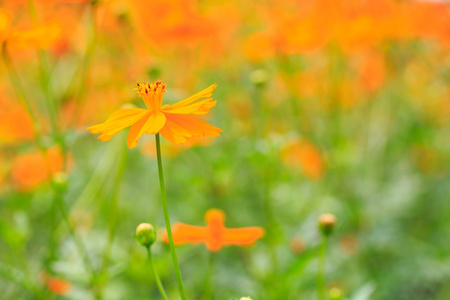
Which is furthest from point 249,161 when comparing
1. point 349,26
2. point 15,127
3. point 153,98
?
point 15,127

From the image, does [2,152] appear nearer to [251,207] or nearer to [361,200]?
[251,207]

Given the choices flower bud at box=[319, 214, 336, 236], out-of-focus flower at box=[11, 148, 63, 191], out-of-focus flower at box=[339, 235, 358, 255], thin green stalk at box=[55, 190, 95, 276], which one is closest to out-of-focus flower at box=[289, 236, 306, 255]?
out-of-focus flower at box=[339, 235, 358, 255]

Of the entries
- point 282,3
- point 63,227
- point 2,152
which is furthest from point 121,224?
point 282,3

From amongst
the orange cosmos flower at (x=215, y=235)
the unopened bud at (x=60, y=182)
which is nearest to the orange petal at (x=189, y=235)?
the orange cosmos flower at (x=215, y=235)

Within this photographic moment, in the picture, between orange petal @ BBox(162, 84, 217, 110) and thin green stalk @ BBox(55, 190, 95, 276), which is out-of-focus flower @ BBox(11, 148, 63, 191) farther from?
orange petal @ BBox(162, 84, 217, 110)

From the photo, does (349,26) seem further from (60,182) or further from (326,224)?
(60,182)
